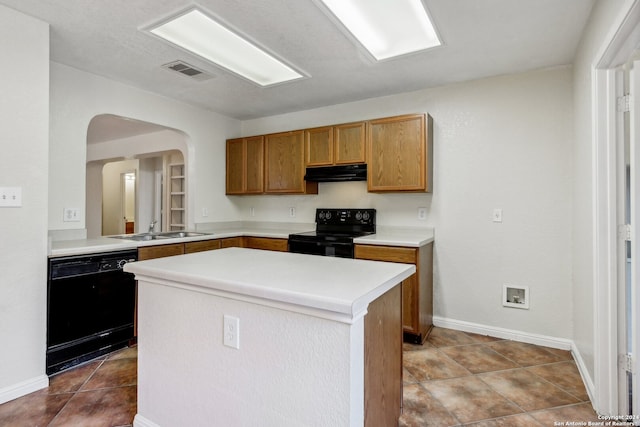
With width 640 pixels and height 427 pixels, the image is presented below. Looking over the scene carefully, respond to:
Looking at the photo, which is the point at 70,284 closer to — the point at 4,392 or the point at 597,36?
the point at 4,392

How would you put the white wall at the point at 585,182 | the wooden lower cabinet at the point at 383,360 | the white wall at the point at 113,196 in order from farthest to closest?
the white wall at the point at 113,196 → the white wall at the point at 585,182 → the wooden lower cabinet at the point at 383,360

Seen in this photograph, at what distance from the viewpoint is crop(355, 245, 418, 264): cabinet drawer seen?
2816 mm

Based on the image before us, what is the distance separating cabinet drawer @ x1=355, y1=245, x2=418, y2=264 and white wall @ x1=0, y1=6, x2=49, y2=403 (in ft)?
7.85

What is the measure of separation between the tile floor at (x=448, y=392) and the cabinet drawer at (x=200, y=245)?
0.96 m

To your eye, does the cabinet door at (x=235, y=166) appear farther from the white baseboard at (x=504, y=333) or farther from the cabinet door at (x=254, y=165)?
the white baseboard at (x=504, y=333)

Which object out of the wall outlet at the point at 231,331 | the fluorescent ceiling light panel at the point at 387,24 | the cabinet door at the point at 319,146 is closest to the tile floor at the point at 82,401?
the wall outlet at the point at 231,331

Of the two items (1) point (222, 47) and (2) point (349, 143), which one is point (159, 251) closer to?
(1) point (222, 47)

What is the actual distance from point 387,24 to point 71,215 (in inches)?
118

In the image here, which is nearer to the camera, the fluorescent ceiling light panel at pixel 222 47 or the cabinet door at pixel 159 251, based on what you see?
the fluorescent ceiling light panel at pixel 222 47

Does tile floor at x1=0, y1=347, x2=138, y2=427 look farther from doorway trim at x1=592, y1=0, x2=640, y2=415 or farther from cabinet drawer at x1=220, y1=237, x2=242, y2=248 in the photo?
doorway trim at x1=592, y1=0, x2=640, y2=415

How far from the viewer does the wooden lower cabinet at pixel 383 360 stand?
1.23 meters

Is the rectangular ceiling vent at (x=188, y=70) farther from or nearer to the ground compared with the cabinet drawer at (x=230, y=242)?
farther from the ground

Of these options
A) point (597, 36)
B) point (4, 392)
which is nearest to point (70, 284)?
point (4, 392)

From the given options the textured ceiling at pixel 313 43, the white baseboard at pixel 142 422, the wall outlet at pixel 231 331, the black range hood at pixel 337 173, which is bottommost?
the white baseboard at pixel 142 422
